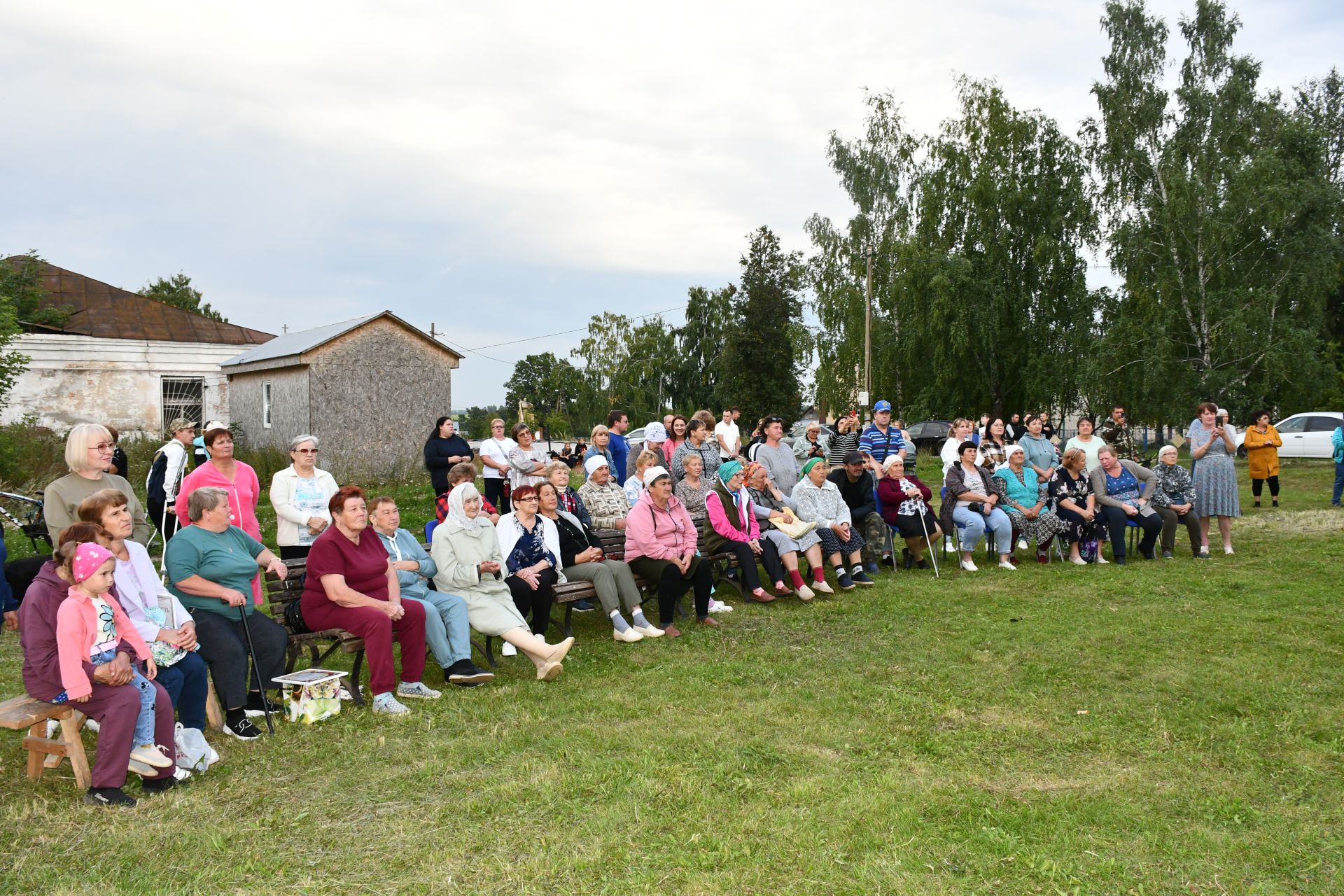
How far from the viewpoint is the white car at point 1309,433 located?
2292cm

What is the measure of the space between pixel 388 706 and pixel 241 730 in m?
0.77

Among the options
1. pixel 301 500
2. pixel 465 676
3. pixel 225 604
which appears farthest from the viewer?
pixel 301 500

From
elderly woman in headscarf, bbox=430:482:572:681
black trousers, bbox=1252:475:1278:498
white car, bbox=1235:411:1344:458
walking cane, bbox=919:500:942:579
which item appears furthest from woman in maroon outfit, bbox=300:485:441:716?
white car, bbox=1235:411:1344:458

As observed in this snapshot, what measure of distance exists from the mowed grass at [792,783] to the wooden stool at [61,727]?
14 centimetres

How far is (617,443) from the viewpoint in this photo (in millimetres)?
10102

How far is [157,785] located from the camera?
14.2 ft

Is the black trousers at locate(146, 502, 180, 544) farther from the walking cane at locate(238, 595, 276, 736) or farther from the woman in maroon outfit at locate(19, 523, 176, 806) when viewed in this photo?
the woman in maroon outfit at locate(19, 523, 176, 806)

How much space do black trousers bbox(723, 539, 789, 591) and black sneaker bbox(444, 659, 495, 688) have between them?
2.94 m

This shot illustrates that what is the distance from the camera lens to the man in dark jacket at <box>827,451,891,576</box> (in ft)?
31.5

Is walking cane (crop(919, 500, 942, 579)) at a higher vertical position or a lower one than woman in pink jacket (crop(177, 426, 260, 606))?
lower

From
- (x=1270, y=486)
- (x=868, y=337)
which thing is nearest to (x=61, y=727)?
(x=1270, y=486)

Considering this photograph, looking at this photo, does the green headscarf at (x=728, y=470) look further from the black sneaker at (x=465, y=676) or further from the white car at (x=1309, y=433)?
the white car at (x=1309, y=433)

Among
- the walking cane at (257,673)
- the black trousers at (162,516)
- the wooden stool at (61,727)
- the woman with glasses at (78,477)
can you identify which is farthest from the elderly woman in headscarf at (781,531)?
the wooden stool at (61,727)

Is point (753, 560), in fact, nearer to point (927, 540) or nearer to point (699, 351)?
→ point (927, 540)
